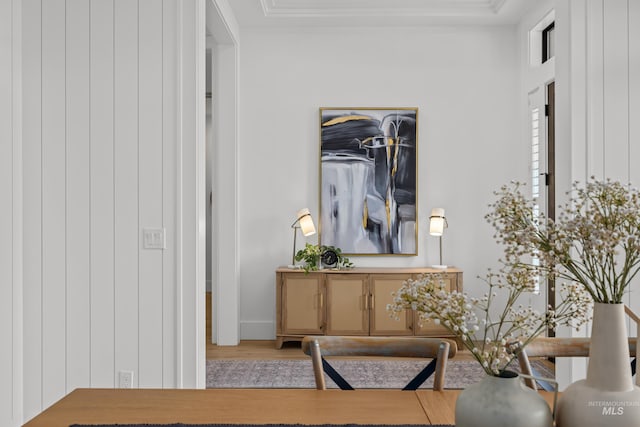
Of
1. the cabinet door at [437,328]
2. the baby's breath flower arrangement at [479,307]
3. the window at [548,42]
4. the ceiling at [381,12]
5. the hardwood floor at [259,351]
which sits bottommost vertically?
the hardwood floor at [259,351]

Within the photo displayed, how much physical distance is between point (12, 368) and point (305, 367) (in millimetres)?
2119

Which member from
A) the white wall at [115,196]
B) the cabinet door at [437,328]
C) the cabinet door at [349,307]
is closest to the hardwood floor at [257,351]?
the cabinet door at [437,328]

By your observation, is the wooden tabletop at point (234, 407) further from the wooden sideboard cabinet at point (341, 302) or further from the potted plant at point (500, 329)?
the wooden sideboard cabinet at point (341, 302)

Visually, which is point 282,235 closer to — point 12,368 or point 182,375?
point 182,375

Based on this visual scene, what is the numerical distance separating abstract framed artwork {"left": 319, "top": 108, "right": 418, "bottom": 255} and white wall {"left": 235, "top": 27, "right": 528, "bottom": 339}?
0.10m

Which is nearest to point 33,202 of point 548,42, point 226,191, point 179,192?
point 179,192

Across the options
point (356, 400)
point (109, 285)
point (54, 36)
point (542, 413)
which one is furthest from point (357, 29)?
point (542, 413)

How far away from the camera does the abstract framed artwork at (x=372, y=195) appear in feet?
15.5

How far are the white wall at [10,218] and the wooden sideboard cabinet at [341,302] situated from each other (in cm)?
228

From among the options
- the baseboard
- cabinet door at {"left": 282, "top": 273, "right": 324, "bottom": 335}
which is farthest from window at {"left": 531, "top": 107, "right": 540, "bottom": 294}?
the baseboard

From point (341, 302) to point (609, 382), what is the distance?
357cm

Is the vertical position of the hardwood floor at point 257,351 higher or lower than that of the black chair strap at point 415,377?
lower

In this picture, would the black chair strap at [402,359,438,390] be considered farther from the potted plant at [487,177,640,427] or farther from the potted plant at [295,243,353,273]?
the potted plant at [295,243,353,273]

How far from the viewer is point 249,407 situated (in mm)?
1264
